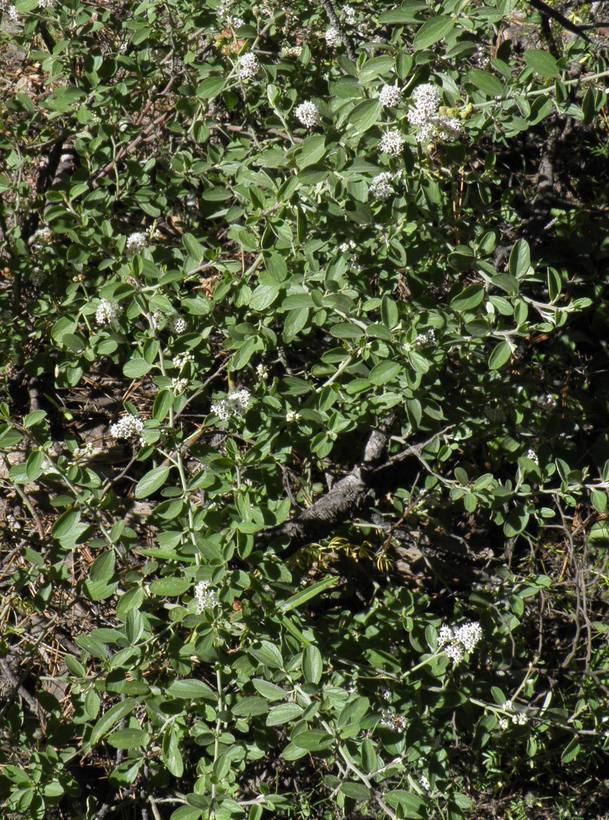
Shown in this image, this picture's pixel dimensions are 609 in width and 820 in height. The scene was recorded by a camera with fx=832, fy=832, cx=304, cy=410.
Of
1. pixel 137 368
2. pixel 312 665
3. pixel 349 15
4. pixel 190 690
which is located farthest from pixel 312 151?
pixel 190 690

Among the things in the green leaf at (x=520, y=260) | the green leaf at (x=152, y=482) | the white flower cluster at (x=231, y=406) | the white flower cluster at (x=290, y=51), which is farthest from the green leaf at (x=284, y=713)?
the white flower cluster at (x=290, y=51)

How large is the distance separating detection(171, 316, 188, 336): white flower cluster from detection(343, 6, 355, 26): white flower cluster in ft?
3.92

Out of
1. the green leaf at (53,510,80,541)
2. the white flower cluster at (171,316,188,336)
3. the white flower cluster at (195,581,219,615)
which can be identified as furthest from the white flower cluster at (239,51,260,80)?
the white flower cluster at (195,581,219,615)

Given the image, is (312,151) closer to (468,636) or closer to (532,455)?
(532,455)

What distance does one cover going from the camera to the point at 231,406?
208 cm

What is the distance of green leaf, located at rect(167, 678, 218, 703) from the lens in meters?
1.91

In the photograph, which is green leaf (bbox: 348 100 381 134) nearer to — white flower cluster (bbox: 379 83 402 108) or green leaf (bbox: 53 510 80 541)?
white flower cluster (bbox: 379 83 402 108)

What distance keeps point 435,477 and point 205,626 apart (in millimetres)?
825

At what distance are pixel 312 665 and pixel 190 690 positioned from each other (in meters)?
0.30

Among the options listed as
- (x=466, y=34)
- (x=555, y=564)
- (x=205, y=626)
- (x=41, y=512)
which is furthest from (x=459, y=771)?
(x=466, y=34)

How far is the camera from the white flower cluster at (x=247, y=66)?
2.20 m

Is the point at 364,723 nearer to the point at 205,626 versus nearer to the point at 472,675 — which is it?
the point at 205,626

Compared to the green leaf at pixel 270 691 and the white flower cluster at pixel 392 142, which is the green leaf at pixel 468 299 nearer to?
the white flower cluster at pixel 392 142

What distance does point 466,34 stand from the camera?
2.12 metres
